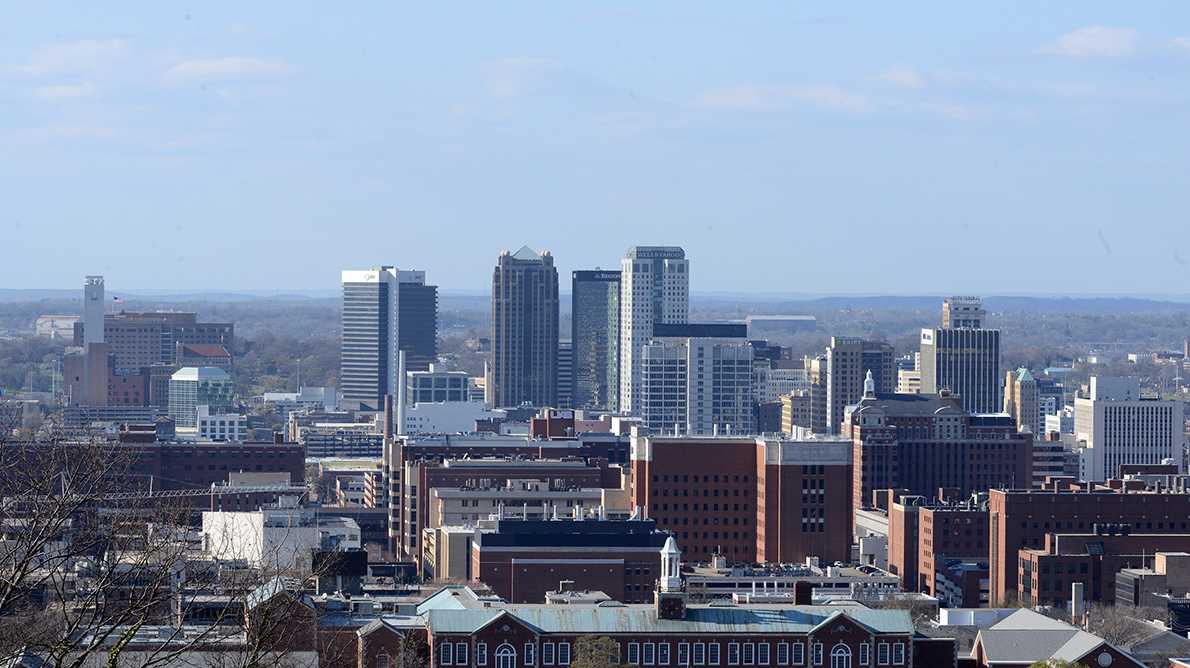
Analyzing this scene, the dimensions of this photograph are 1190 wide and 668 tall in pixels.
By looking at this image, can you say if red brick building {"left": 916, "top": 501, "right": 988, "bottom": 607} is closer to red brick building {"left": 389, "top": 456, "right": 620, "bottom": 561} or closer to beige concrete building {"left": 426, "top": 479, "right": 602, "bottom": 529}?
beige concrete building {"left": 426, "top": 479, "right": 602, "bottom": 529}

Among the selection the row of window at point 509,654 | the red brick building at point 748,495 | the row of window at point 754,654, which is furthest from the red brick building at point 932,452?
the row of window at point 509,654

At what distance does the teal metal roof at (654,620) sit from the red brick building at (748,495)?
152ft

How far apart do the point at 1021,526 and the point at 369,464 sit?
79770 millimetres

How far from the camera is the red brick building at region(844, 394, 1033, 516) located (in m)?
150

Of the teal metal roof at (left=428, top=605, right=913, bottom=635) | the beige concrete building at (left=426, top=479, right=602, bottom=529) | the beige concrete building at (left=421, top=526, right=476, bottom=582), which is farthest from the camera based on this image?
the beige concrete building at (left=426, top=479, right=602, bottom=529)

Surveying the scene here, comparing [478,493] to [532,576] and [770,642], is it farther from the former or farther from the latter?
[770,642]

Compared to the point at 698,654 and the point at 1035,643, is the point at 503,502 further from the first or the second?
the point at 698,654

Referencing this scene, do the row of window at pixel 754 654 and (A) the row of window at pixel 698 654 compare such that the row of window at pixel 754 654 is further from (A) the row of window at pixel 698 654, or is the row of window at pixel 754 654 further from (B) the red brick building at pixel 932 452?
(B) the red brick building at pixel 932 452

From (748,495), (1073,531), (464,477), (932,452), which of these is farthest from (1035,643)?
(932,452)

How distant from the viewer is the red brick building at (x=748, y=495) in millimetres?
115750

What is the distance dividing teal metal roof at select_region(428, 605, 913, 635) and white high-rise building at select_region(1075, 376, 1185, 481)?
109 metres

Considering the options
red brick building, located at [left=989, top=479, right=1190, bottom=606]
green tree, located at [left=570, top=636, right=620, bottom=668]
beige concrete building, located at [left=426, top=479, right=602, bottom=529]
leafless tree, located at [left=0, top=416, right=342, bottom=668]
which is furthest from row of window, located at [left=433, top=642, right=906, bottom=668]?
beige concrete building, located at [left=426, top=479, right=602, bottom=529]

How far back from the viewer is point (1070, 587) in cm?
10606

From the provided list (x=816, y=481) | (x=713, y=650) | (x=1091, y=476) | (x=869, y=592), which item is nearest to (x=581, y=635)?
(x=713, y=650)
